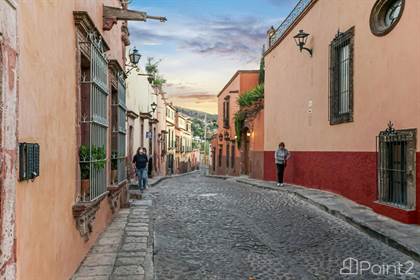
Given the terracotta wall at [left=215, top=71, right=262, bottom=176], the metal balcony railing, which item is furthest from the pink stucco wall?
the terracotta wall at [left=215, top=71, right=262, bottom=176]

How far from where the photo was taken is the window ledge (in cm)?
542

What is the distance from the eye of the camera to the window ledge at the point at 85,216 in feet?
17.8

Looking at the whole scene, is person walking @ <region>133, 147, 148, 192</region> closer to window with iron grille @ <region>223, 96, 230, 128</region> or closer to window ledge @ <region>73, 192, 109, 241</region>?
window ledge @ <region>73, 192, 109, 241</region>

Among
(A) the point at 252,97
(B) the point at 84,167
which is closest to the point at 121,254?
(B) the point at 84,167

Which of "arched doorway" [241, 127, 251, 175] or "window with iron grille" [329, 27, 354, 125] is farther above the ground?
"window with iron grille" [329, 27, 354, 125]

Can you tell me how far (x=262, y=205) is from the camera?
11.5 metres

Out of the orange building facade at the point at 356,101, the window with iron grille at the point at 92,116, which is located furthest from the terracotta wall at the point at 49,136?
the orange building facade at the point at 356,101

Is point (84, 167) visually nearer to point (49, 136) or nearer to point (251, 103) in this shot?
Answer: point (49, 136)

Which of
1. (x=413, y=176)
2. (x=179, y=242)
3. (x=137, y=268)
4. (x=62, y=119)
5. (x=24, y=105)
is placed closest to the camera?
(x=24, y=105)

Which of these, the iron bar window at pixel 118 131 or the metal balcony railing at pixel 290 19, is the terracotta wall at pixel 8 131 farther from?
the metal balcony railing at pixel 290 19

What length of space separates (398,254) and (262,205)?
5.06 m

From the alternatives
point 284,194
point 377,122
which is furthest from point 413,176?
point 284,194

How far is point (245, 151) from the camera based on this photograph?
28.9m

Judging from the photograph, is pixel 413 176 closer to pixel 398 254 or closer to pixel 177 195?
pixel 398 254
